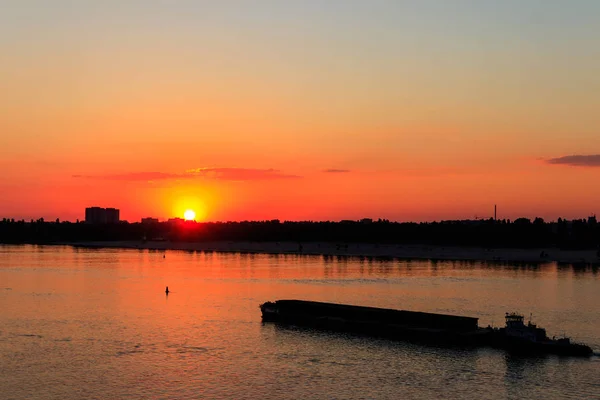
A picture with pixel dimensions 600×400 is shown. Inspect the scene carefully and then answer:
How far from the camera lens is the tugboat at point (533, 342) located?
7519 cm

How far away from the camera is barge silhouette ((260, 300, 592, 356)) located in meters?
78.2

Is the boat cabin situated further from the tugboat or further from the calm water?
the calm water

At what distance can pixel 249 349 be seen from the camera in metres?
78.9

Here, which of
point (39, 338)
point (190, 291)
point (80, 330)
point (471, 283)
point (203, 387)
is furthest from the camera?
point (471, 283)

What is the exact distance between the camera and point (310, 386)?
6228cm

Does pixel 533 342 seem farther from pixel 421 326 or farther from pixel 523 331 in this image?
pixel 421 326

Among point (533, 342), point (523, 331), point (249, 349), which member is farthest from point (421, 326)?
point (249, 349)

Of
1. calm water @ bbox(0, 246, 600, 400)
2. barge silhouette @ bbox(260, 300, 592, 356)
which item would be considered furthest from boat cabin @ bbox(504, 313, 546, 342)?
calm water @ bbox(0, 246, 600, 400)

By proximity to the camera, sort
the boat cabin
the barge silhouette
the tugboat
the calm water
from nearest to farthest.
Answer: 1. the calm water
2. the tugboat
3. the barge silhouette
4. the boat cabin

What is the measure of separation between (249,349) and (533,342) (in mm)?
31377

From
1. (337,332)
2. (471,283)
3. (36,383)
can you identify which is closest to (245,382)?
(36,383)

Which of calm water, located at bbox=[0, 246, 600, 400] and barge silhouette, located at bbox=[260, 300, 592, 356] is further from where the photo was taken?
barge silhouette, located at bbox=[260, 300, 592, 356]

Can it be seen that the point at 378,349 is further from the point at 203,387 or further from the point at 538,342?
the point at 203,387

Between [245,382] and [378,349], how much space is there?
69.6 feet
